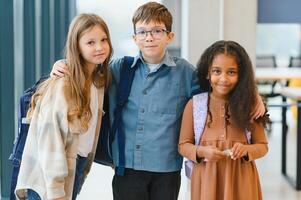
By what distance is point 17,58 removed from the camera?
Result: 10.4ft

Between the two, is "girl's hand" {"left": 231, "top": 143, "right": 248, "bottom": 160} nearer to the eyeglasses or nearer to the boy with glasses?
the boy with glasses

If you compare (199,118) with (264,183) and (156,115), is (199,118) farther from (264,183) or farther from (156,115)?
(264,183)

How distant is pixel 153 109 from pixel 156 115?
0.03m

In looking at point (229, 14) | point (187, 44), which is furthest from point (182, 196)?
point (229, 14)

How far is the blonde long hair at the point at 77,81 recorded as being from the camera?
1793 mm

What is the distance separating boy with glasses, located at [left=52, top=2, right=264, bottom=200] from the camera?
191 centimetres

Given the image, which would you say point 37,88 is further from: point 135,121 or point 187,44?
point 187,44

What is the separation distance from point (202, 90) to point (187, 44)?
6.19 feet

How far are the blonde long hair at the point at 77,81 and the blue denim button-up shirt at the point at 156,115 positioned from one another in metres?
0.18

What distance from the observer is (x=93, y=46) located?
1.85 meters

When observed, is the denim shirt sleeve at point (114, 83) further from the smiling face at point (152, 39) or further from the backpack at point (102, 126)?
the smiling face at point (152, 39)

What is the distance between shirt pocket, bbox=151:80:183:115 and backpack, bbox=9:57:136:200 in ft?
0.41

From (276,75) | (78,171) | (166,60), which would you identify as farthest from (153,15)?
(276,75)

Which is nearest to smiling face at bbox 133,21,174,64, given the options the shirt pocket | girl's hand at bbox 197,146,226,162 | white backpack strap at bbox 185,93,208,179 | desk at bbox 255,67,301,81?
the shirt pocket
